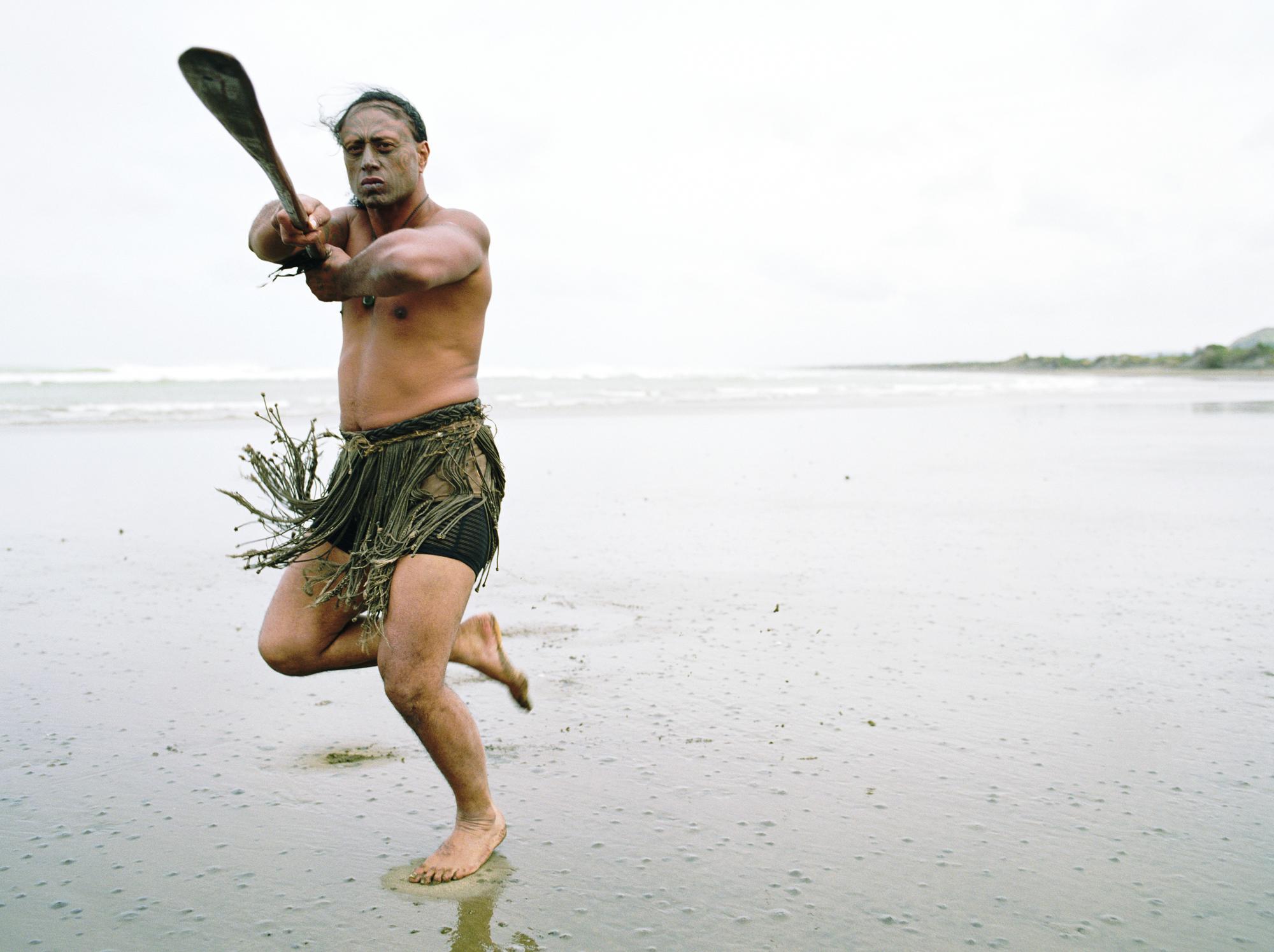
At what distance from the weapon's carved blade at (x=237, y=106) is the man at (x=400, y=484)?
0.49 feet

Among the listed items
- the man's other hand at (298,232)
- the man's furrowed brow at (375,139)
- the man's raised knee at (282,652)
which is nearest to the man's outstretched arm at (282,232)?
the man's other hand at (298,232)

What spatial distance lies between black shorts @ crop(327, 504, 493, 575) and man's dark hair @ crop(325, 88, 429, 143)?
1.13 m

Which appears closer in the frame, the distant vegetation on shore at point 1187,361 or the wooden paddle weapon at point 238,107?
the wooden paddle weapon at point 238,107

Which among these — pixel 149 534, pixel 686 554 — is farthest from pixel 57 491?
pixel 686 554

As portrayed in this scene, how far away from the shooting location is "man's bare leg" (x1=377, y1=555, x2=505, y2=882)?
112 inches

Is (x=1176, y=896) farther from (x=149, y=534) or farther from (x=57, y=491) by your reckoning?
(x=57, y=491)

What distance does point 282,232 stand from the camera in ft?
8.87

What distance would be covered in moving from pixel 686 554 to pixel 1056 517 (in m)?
3.33

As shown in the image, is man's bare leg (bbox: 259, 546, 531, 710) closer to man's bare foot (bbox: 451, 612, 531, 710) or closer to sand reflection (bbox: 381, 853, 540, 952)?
man's bare foot (bbox: 451, 612, 531, 710)

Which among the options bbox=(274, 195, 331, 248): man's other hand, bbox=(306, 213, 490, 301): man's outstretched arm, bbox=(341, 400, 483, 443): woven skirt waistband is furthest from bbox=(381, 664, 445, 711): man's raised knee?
bbox=(274, 195, 331, 248): man's other hand

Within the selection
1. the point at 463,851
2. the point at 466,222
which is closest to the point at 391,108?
the point at 466,222

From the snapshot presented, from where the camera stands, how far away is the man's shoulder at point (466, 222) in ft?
9.74

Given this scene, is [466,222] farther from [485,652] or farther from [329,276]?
[485,652]

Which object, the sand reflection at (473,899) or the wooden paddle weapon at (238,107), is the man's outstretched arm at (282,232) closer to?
the wooden paddle weapon at (238,107)
